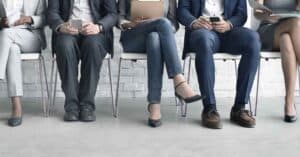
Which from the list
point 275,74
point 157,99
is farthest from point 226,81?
point 157,99

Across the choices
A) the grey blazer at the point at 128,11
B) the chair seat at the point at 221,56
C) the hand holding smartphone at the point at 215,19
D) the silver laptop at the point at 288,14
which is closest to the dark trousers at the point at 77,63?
the grey blazer at the point at 128,11

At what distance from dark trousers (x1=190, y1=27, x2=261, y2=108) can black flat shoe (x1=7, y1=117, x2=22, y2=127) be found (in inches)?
47.7

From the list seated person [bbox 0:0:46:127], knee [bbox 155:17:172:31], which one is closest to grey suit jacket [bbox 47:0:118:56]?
seated person [bbox 0:0:46:127]

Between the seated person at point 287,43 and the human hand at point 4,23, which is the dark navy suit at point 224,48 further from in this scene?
the human hand at point 4,23

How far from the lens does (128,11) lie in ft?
11.7

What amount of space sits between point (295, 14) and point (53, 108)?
6.18 feet

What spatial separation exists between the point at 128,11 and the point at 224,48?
75cm

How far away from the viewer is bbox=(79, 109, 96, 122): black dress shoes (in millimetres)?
3293

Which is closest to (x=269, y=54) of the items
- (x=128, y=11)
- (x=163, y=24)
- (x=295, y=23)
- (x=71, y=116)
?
(x=295, y=23)

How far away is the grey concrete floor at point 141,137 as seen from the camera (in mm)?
2643

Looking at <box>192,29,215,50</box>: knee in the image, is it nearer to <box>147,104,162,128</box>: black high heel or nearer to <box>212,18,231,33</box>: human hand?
<box>212,18,231,33</box>: human hand

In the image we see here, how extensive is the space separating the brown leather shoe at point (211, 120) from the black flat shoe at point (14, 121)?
1.21 m

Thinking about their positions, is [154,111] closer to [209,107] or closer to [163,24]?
[209,107]

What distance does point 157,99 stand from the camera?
10.6 ft
